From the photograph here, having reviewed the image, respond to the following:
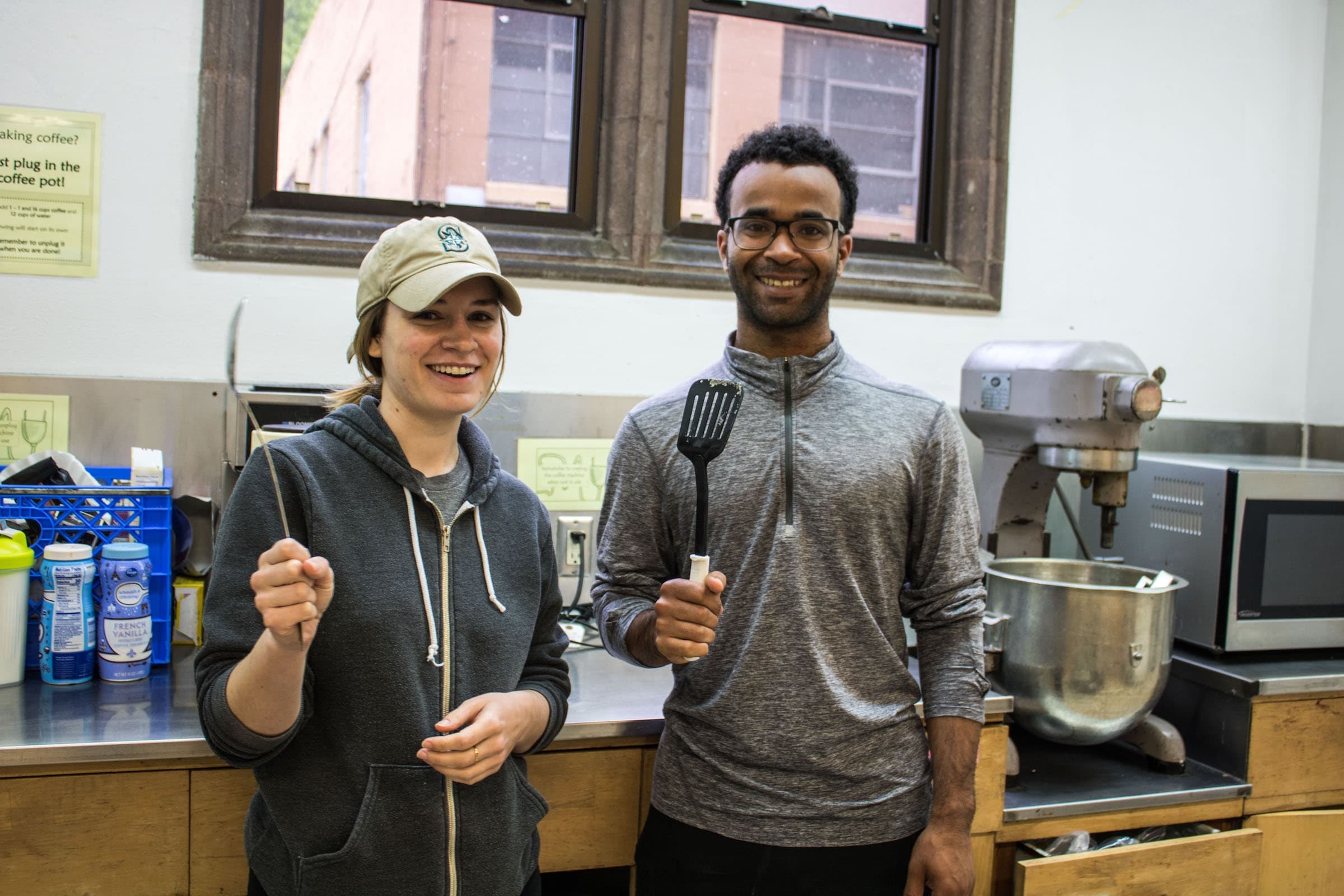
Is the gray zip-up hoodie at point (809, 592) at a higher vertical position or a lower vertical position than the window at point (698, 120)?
lower

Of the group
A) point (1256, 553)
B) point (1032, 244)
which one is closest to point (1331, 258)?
point (1032, 244)

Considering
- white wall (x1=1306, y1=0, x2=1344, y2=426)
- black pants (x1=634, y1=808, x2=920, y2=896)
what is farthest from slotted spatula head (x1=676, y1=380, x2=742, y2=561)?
white wall (x1=1306, y1=0, x2=1344, y2=426)

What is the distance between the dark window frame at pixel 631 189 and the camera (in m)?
1.90

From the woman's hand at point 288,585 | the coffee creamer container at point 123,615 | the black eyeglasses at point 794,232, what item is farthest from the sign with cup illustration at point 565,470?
the woman's hand at point 288,585

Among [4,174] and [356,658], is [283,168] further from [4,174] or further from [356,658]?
[356,658]

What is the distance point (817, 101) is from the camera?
2.37 meters

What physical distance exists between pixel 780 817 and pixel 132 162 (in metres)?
1.56

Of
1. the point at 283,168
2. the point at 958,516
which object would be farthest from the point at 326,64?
the point at 958,516

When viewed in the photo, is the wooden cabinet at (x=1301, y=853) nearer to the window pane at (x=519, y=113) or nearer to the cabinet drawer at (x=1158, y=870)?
the cabinet drawer at (x=1158, y=870)

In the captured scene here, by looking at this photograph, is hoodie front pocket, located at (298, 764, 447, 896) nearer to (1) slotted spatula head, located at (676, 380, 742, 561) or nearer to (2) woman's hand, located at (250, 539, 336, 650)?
(2) woman's hand, located at (250, 539, 336, 650)

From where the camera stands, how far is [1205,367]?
2514 mm

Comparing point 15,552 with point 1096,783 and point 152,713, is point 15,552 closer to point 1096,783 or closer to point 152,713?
point 152,713

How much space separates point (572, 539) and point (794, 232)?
36.4 inches

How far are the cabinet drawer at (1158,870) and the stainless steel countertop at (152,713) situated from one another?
0.25 metres
